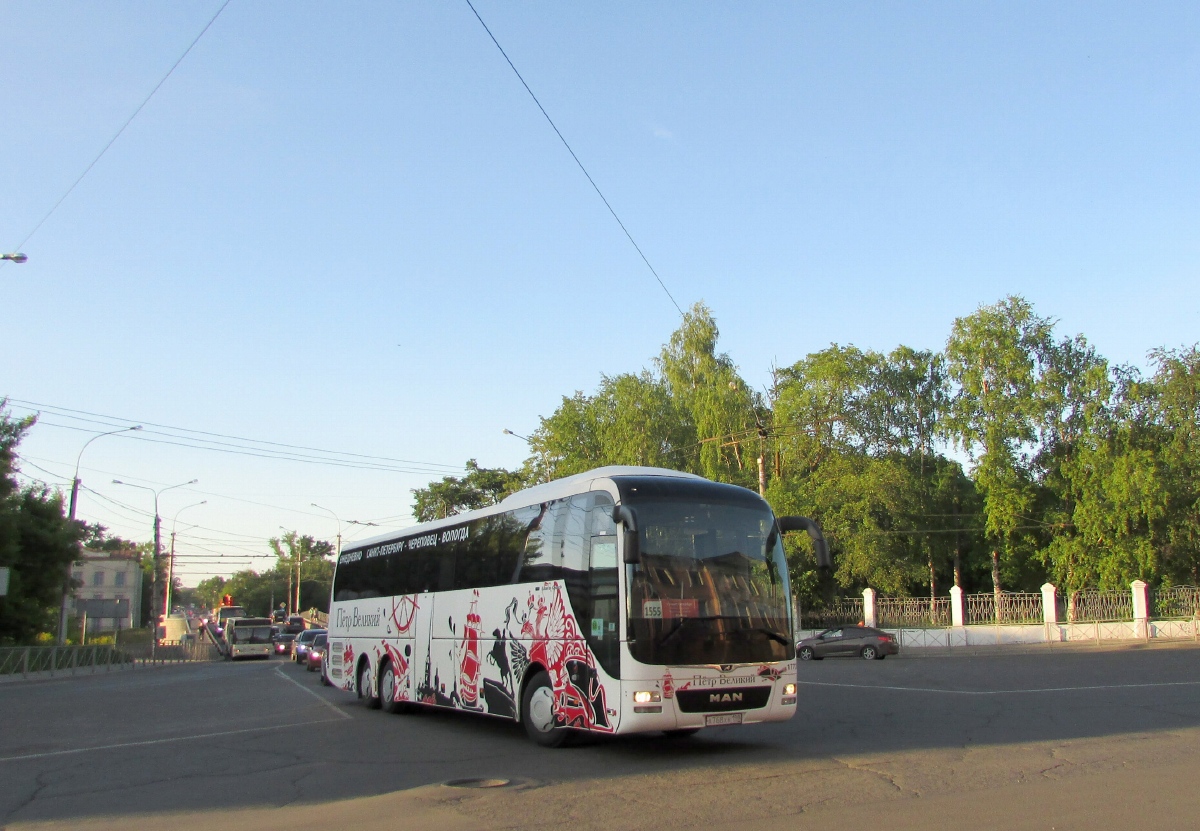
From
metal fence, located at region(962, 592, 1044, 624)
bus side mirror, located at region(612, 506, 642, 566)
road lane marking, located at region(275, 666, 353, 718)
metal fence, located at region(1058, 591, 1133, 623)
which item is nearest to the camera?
bus side mirror, located at region(612, 506, 642, 566)

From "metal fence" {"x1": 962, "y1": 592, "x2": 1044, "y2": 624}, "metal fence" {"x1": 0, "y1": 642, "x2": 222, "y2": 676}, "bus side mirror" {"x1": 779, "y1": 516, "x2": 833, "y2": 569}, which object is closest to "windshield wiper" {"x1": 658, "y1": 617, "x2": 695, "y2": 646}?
"bus side mirror" {"x1": 779, "y1": 516, "x2": 833, "y2": 569}

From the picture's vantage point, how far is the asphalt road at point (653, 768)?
7715 mm

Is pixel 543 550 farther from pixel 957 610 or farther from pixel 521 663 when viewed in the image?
pixel 957 610

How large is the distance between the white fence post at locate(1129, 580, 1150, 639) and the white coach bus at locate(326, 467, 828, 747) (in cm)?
3652

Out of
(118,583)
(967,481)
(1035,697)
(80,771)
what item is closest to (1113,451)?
(967,481)

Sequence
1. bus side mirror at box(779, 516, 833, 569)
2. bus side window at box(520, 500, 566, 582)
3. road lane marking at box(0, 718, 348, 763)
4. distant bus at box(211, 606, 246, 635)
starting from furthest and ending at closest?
1. distant bus at box(211, 606, 246, 635)
2. road lane marking at box(0, 718, 348, 763)
3. bus side window at box(520, 500, 566, 582)
4. bus side mirror at box(779, 516, 833, 569)

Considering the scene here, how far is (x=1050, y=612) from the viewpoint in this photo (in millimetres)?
41719

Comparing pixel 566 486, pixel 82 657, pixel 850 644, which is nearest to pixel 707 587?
pixel 566 486

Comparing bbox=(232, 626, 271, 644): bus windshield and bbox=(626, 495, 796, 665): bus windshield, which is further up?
bbox=(626, 495, 796, 665): bus windshield

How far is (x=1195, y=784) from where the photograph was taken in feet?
27.4

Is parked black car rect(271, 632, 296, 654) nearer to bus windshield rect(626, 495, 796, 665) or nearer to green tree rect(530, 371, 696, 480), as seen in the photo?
green tree rect(530, 371, 696, 480)

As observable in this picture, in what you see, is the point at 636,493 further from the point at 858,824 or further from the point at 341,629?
the point at 341,629

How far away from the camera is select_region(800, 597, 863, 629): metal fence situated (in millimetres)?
45750

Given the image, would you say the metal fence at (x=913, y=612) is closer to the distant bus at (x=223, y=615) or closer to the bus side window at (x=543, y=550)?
the bus side window at (x=543, y=550)
